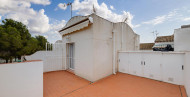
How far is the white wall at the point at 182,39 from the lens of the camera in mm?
5781

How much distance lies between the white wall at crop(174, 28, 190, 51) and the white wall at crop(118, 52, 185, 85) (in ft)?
8.92

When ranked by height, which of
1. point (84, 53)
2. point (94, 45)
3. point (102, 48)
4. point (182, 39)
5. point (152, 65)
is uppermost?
point (182, 39)

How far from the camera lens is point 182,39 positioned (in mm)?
6008

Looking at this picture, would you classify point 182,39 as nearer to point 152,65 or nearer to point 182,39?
point 182,39

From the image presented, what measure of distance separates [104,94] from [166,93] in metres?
3.24

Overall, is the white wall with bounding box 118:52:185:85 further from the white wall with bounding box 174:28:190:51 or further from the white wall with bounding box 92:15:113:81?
the white wall with bounding box 174:28:190:51

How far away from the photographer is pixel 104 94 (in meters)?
3.47

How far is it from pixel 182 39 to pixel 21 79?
11126 millimetres

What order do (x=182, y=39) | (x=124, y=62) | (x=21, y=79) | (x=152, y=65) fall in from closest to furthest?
1. (x=21, y=79)
2. (x=152, y=65)
3. (x=182, y=39)
4. (x=124, y=62)

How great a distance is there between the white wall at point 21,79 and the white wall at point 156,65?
6599mm

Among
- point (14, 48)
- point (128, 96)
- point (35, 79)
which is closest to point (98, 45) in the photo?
point (128, 96)

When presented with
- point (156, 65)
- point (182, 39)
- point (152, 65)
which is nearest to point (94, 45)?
point (152, 65)

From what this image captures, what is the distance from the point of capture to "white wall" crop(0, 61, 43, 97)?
2.29 m

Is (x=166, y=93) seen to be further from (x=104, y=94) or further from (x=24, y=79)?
(x=24, y=79)
